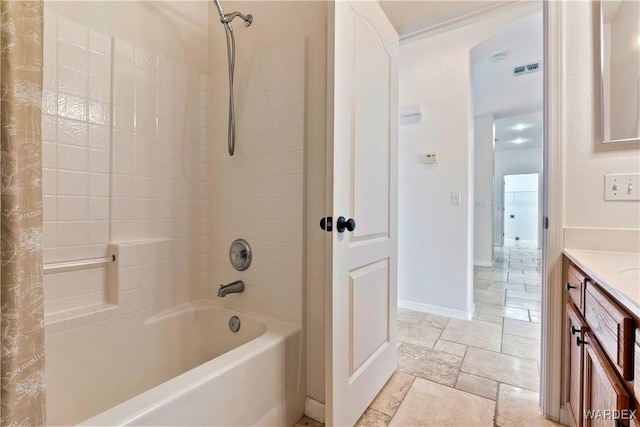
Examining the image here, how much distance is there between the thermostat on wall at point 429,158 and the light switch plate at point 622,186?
1515mm

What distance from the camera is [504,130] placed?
6.07m

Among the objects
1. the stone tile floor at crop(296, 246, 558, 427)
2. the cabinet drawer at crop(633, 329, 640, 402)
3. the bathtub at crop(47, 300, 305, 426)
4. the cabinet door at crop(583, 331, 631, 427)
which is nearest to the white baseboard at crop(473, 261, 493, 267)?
the stone tile floor at crop(296, 246, 558, 427)

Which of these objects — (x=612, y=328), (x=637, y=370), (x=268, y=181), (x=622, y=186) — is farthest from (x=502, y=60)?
(x=637, y=370)

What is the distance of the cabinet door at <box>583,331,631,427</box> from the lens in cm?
63

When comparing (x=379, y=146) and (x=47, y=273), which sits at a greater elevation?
(x=379, y=146)

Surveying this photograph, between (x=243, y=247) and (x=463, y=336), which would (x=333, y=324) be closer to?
(x=243, y=247)

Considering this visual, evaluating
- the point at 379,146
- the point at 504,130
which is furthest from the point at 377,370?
the point at 504,130

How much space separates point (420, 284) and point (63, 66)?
2.95 meters

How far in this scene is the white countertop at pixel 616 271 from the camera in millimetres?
601

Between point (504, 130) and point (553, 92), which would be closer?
point (553, 92)

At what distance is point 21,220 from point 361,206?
1.10m

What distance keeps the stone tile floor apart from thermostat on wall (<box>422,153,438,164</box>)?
4.73 feet

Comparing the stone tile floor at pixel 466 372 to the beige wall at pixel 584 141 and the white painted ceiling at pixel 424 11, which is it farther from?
the white painted ceiling at pixel 424 11

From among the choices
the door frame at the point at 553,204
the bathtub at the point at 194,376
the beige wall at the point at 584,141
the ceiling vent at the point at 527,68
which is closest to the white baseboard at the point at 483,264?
the ceiling vent at the point at 527,68
